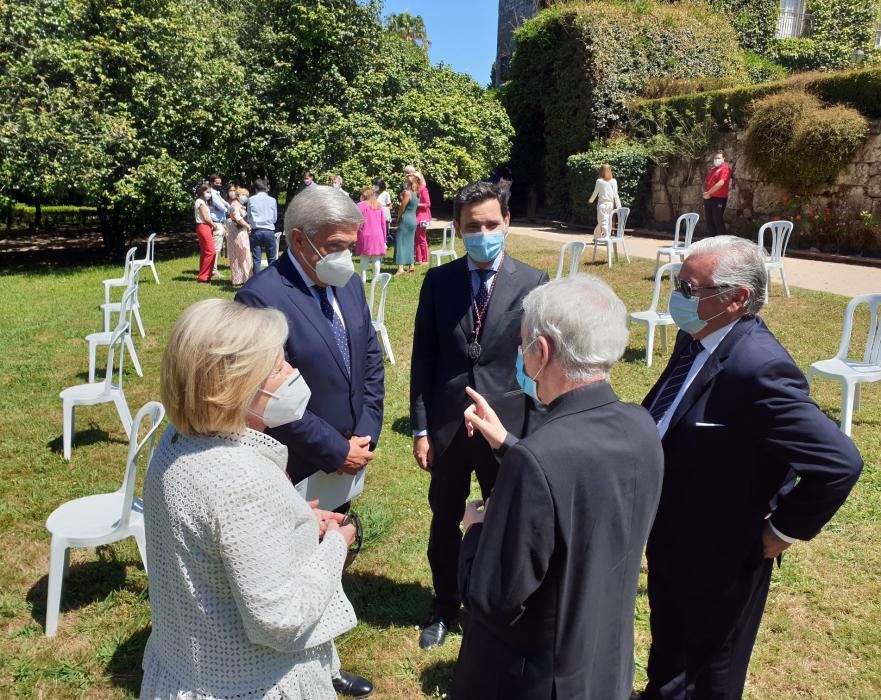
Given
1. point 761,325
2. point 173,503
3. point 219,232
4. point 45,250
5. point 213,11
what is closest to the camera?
point 173,503

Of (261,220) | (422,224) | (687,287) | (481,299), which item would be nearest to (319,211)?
(481,299)

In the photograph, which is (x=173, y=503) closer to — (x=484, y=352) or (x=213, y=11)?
(x=484, y=352)

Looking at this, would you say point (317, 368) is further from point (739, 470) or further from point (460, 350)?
point (739, 470)

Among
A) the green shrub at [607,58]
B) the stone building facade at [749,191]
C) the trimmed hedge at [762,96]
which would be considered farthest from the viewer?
the green shrub at [607,58]

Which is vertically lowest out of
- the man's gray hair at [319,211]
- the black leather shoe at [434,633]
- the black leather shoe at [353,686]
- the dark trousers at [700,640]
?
the black leather shoe at [353,686]

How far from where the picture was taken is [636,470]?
160cm

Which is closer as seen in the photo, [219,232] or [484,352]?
[484,352]

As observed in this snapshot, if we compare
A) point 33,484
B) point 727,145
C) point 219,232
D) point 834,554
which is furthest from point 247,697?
point 727,145

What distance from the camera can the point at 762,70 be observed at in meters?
20.3

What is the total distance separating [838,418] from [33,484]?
639 centimetres

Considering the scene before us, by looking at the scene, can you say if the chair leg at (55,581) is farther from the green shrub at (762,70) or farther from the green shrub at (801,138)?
the green shrub at (762,70)

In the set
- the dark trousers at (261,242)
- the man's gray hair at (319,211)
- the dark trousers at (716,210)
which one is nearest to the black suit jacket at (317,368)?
the man's gray hair at (319,211)

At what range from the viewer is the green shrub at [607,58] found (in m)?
18.3

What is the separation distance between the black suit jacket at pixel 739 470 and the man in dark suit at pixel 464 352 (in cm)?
87
